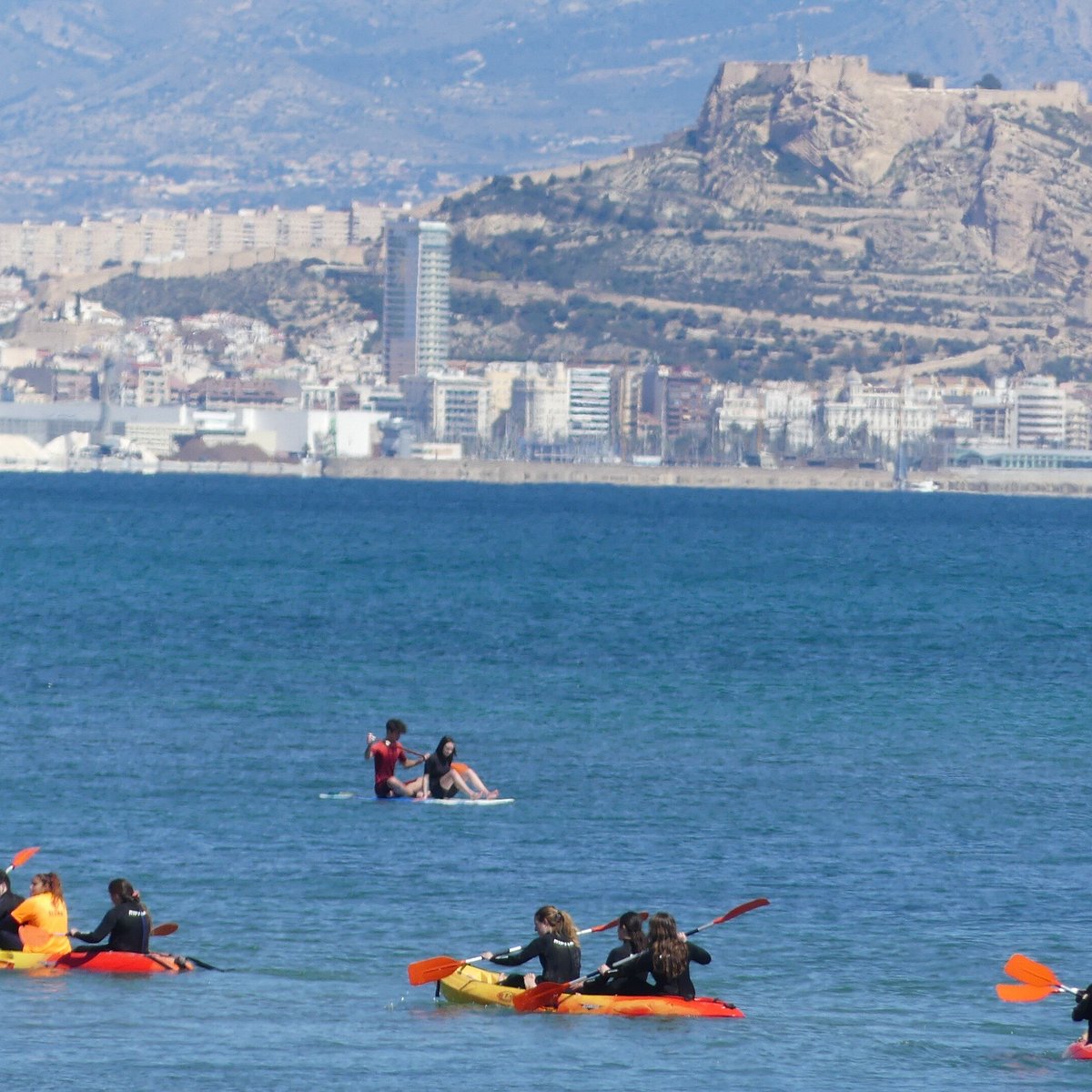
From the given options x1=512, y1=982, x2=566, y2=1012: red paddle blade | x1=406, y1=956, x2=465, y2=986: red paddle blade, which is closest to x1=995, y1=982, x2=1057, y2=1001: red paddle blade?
x1=512, y1=982, x2=566, y2=1012: red paddle blade

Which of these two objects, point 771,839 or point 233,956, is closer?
point 233,956

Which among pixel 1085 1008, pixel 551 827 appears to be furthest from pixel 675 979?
pixel 551 827

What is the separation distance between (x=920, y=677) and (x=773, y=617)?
16.6 metres

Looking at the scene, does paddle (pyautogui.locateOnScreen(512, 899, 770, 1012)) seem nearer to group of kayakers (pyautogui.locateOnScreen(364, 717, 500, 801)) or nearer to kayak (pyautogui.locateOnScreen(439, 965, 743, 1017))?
kayak (pyautogui.locateOnScreen(439, 965, 743, 1017))

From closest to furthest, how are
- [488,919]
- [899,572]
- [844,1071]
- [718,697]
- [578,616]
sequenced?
[844,1071] < [488,919] < [718,697] < [578,616] < [899,572]

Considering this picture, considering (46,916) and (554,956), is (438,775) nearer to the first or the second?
(46,916)

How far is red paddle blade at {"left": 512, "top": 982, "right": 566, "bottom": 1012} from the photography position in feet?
70.8

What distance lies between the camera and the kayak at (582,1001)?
21516 millimetres

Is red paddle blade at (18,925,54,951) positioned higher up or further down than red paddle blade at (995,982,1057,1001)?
higher up

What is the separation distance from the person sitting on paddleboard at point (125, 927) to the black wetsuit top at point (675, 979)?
4281 mm

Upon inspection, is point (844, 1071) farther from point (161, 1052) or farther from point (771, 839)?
point (771, 839)

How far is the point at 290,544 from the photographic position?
4173 inches

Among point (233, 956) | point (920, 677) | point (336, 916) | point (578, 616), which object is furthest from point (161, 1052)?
point (578, 616)

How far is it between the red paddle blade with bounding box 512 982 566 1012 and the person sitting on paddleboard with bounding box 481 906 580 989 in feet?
0.32
